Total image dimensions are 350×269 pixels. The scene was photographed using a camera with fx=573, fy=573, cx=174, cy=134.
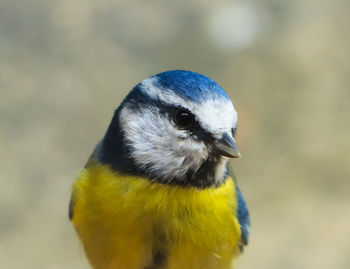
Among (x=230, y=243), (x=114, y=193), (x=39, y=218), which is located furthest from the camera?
(x=39, y=218)

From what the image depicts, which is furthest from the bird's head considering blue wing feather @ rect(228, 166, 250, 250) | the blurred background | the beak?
the blurred background

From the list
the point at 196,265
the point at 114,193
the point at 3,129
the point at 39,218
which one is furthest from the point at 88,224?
the point at 3,129

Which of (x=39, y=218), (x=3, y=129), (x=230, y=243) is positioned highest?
(x=230, y=243)

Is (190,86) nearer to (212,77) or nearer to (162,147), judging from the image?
(162,147)

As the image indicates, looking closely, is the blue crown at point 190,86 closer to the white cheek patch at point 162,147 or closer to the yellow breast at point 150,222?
the white cheek patch at point 162,147

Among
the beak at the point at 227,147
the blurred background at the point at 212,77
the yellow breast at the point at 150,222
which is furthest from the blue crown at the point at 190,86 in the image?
the blurred background at the point at 212,77

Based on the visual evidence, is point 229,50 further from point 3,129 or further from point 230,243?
point 230,243
